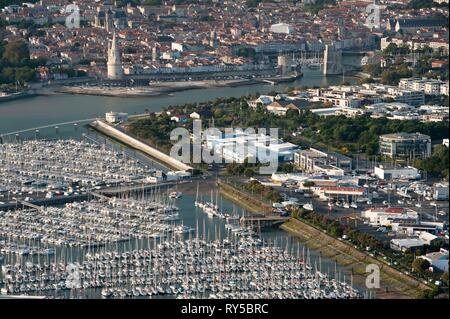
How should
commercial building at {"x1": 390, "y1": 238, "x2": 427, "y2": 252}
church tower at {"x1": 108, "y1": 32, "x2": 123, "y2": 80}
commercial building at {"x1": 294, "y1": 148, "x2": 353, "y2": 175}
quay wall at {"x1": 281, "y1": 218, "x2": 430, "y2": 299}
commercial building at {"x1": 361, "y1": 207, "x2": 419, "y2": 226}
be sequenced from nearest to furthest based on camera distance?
quay wall at {"x1": 281, "y1": 218, "x2": 430, "y2": 299}
commercial building at {"x1": 390, "y1": 238, "x2": 427, "y2": 252}
commercial building at {"x1": 361, "y1": 207, "x2": 419, "y2": 226}
commercial building at {"x1": 294, "y1": 148, "x2": 353, "y2": 175}
church tower at {"x1": 108, "y1": 32, "x2": 123, "y2": 80}

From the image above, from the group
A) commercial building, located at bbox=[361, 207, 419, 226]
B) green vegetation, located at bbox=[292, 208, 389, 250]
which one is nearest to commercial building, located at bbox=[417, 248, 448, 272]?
green vegetation, located at bbox=[292, 208, 389, 250]

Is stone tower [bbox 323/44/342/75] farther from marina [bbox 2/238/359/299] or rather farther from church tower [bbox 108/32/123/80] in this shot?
marina [bbox 2/238/359/299]

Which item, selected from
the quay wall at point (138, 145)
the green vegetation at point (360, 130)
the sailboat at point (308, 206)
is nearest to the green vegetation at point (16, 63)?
the quay wall at point (138, 145)

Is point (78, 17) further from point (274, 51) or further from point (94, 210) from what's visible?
point (94, 210)

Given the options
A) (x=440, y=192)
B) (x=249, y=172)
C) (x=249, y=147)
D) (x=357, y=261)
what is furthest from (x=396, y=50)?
(x=357, y=261)

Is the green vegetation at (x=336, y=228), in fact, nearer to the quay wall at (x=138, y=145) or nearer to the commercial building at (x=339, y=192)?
the commercial building at (x=339, y=192)

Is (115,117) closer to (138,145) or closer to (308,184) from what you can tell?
(138,145)

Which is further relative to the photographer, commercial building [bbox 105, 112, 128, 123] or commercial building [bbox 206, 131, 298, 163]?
commercial building [bbox 105, 112, 128, 123]
